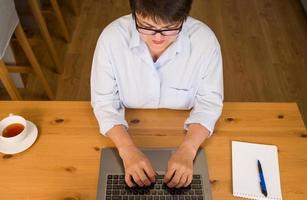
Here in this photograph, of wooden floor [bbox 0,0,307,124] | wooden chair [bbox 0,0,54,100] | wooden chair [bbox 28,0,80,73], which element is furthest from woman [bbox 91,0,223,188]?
wooden chair [bbox 28,0,80,73]

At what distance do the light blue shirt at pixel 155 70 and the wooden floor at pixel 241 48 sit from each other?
1.12 metres

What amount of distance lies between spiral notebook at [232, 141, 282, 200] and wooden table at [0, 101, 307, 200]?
16 millimetres

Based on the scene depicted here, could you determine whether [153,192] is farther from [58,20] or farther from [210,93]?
[58,20]

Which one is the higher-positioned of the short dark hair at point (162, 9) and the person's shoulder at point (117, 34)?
the short dark hair at point (162, 9)

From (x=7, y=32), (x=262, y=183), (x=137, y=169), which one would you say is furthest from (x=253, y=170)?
(x=7, y=32)

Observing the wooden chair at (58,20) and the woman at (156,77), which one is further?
the wooden chair at (58,20)

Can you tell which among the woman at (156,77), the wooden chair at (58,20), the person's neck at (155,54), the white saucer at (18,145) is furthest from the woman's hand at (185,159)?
the wooden chair at (58,20)

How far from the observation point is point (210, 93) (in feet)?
3.46

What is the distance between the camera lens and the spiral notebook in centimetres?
86

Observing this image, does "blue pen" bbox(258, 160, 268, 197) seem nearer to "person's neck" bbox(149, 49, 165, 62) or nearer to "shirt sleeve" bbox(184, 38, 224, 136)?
"shirt sleeve" bbox(184, 38, 224, 136)

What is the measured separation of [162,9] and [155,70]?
25 cm

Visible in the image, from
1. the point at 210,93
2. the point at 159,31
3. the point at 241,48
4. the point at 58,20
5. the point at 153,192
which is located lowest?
the point at 241,48

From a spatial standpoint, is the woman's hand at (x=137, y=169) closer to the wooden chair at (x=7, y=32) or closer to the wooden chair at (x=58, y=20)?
the wooden chair at (x=7, y=32)

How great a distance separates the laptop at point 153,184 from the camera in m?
0.84
